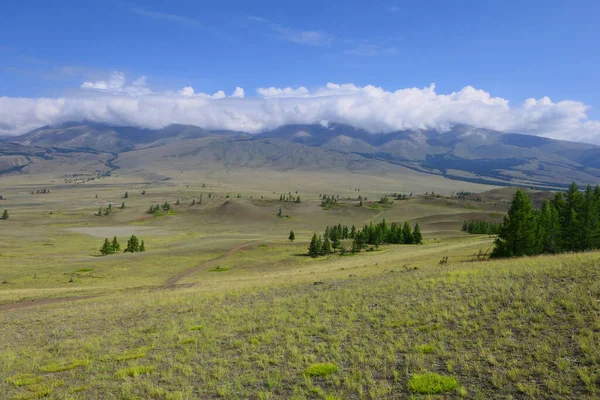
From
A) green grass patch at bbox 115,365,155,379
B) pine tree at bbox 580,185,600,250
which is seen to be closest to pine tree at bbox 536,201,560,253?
pine tree at bbox 580,185,600,250

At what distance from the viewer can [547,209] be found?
55.6 meters

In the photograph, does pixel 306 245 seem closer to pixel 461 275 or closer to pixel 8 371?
pixel 461 275

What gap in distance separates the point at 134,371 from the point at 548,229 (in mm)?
59786

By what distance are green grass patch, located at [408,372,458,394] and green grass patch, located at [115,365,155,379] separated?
10.1 m

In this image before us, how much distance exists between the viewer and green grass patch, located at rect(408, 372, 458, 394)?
11.3m

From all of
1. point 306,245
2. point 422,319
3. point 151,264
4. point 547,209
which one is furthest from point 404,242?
point 422,319

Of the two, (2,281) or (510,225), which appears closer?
(510,225)

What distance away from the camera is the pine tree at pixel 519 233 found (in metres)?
48.1

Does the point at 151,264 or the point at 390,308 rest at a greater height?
the point at 390,308

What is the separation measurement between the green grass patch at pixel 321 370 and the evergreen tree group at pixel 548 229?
41.5 meters

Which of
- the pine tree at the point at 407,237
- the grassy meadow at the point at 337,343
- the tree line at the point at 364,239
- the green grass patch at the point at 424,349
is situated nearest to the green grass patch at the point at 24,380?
the grassy meadow at the point at 337,343

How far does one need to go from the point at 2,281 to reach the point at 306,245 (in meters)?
70.5

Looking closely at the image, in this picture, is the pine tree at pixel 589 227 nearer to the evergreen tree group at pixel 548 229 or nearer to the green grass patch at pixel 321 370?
the evergreen tree group at pixel 548 229

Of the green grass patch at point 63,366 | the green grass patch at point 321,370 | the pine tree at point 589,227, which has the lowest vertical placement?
the green grass patch at point 63,366
